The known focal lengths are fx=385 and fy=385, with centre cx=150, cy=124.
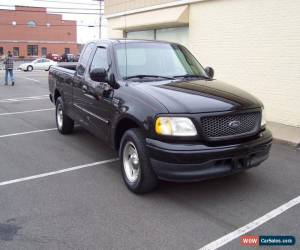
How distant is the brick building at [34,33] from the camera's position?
6650 centimetres

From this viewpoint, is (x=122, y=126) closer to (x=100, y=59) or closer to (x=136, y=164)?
(x=136, y=164)

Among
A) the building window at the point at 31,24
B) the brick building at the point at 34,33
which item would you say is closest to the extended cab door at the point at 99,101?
the brick building at the point at 34,33

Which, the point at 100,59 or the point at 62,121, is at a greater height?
the point at 100,59

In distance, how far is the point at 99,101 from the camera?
5.75 m

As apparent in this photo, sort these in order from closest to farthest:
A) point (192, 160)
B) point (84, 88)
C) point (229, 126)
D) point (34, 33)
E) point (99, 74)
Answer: point (192, 160) < point (229, 126) < point (99, 74) < point (84, 88) < point (34, 33)

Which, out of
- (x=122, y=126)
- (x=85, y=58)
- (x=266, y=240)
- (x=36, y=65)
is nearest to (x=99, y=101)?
(x=122, y=126)

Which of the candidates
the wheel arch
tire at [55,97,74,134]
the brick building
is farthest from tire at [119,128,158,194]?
the brick building

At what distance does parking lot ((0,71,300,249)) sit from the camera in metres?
3.83

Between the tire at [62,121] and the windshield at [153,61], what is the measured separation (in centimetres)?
268

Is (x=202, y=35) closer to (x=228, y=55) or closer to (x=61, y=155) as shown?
(x=228, y=55)

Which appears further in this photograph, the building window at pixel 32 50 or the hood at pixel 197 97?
the building window at pixel 32 50

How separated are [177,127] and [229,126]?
65 cm

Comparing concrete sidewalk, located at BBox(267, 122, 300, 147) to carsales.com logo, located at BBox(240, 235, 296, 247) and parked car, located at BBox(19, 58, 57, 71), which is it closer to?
carsales.com logo, located at BBox(240, 235, 296, 247)

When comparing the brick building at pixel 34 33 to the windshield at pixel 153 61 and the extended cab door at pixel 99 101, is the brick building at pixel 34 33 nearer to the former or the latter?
the extended cab door at pixel 99 101
